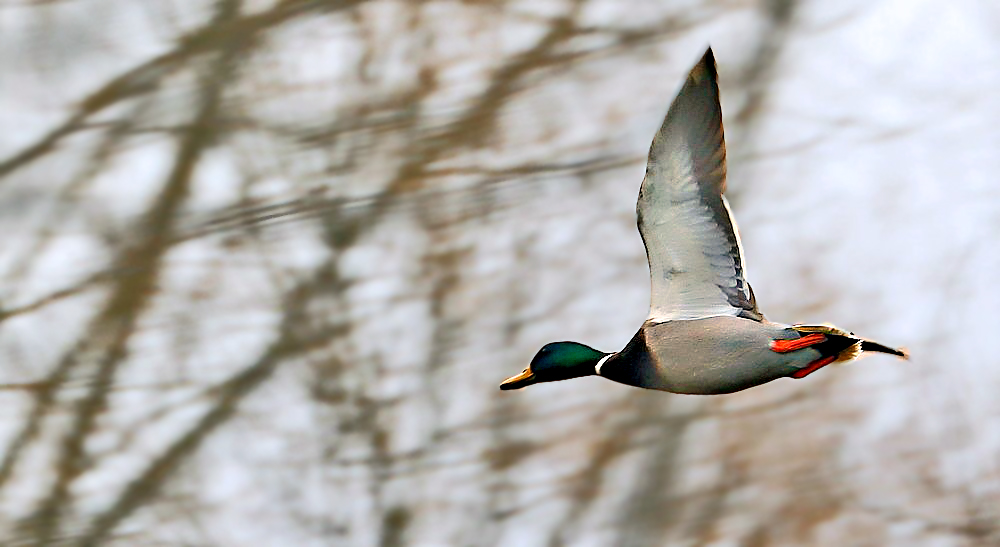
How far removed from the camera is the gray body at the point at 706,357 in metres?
1.62

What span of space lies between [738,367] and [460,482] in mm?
2237

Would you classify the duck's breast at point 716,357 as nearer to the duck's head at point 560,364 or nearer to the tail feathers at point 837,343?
the tail feathers at point 837,343

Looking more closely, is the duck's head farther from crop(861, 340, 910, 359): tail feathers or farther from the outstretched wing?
crop(861, 340, 910, 359): tail feathers

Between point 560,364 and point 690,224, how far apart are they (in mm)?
293

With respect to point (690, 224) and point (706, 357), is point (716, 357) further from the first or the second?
point (690, 224)

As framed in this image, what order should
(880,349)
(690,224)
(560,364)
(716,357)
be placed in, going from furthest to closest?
(560,364)
(690,224)
(716,357)
(880,349)

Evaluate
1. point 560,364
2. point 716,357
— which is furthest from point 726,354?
point 560,364

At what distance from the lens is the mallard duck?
5.33 feet

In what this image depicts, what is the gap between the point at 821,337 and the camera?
1601 millimetres

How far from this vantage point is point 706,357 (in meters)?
1.67

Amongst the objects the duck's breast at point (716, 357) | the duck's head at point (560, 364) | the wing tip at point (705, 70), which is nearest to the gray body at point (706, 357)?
the duck's breast at point (716, 357)

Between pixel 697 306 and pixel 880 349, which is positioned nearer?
pixel 880 349

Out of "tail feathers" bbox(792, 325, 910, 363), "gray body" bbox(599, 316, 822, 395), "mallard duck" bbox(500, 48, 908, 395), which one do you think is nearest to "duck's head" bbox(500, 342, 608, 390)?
"mallard duck" bbox(500, 48, 908, 395)

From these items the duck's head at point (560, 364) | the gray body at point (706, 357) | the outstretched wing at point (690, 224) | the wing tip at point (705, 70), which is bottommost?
the duck's head at point (560, 364)
